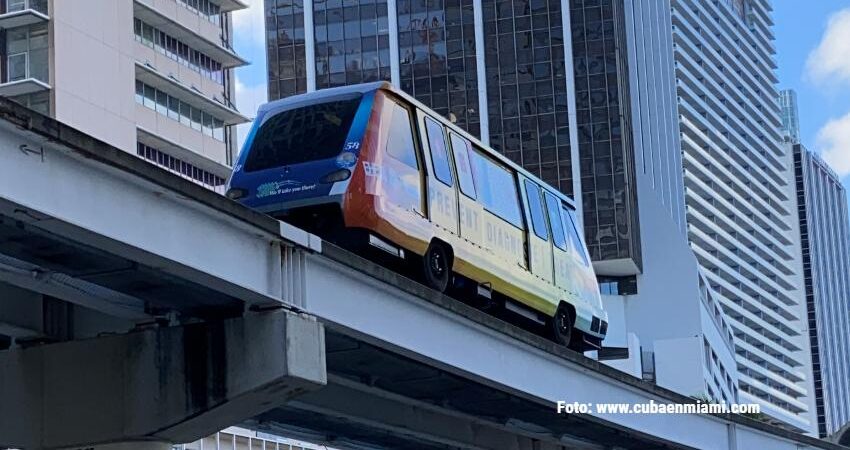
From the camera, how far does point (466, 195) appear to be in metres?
20.0

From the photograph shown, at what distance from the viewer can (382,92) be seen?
59.9 feet

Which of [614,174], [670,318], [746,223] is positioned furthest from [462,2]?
[746,223]

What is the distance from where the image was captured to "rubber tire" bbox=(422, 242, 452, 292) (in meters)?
18.4

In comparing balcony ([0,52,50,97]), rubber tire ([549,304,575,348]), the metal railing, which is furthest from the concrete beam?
the metal railing

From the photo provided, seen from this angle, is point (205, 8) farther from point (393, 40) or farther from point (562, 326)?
point (562, 326)

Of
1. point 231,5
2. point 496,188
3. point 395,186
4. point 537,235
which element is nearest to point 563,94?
point 231,5

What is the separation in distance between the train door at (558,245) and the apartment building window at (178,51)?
47362 millimetres

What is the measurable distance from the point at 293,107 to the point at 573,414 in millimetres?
6739

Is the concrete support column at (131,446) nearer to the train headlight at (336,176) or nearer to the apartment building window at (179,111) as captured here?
the train headlight at (336,176)

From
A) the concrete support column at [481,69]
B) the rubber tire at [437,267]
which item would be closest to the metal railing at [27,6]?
the rubber tire at [437,267]

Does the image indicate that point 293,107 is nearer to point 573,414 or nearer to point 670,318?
point 573,414

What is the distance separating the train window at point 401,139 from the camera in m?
18.1

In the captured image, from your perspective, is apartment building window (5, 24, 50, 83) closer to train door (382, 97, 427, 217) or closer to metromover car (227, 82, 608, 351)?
metromover car (227, 82, 608, 351)

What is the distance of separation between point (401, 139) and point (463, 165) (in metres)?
2.01
